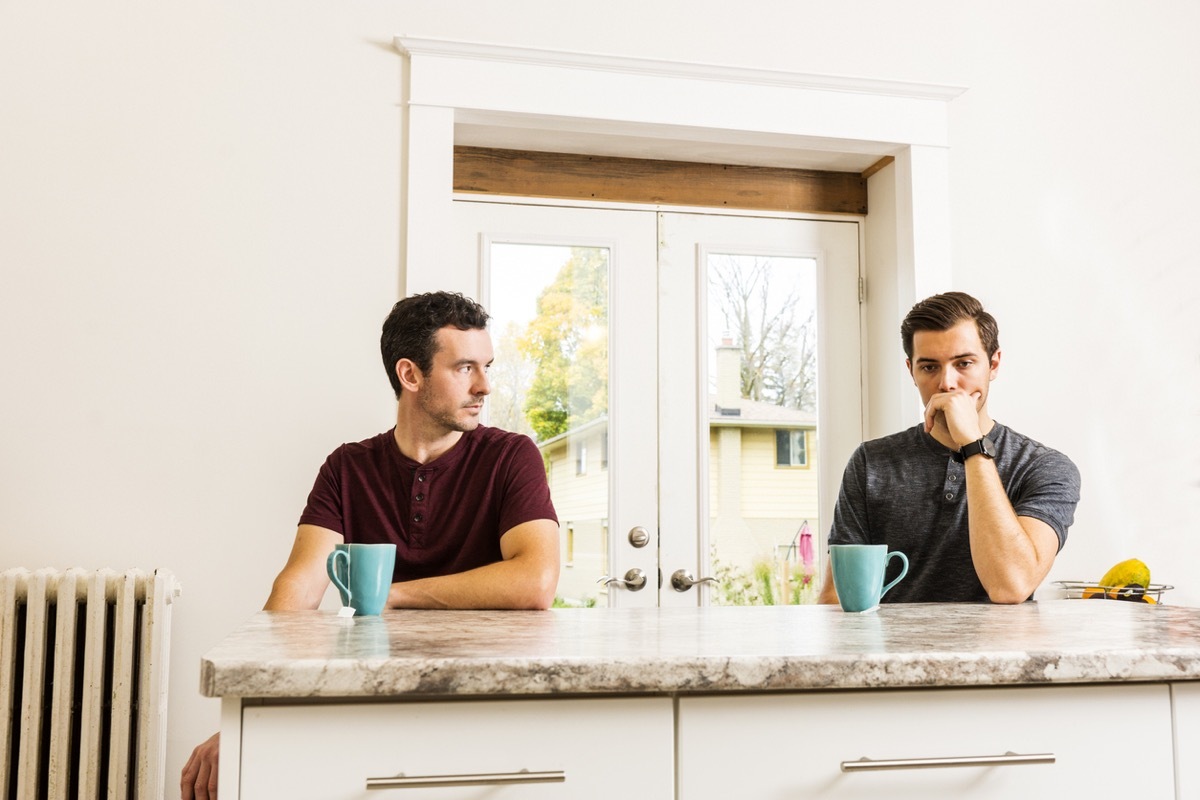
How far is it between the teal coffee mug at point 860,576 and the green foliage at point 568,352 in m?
1.65

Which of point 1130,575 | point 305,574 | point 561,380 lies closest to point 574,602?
point 561,380

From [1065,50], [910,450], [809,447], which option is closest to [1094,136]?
[1065,50]

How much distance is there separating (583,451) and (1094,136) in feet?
5.97

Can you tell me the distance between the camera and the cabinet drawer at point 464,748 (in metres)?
0.84

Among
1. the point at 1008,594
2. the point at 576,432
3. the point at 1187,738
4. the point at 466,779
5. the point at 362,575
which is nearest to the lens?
the point at 466,779

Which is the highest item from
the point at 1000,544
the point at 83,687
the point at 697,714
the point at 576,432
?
the point at 576,432

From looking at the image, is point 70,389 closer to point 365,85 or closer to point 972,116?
point 365,85

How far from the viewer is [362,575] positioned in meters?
1.30

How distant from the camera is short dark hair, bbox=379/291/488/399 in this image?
218 cm

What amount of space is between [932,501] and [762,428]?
3.91 ft

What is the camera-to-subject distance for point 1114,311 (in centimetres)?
308

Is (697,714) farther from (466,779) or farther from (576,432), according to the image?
(576,432)

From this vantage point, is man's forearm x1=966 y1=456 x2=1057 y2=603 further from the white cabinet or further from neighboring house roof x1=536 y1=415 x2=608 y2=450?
neighboring house roof x1=536 y1=415 x2=608 y2=450

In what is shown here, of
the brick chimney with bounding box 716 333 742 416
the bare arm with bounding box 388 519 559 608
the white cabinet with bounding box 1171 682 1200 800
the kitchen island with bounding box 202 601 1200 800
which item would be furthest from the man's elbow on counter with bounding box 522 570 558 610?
the brick chimney with bounding box 716 333 742 416
